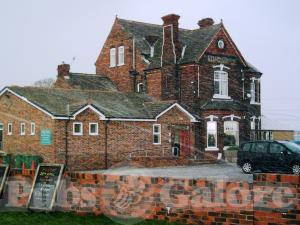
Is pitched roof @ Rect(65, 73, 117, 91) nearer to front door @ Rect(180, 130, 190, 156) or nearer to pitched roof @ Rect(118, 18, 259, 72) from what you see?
pitched roof @ Rect(118, 18, 259, 72)

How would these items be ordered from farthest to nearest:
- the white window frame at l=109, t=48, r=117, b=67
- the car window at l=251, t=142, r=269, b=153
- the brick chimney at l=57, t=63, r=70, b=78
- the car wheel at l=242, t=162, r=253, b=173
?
the white window frame at l=109, t=48, r=117, b=67
the brick chimney at l=57, t=63, r=70, b=78
the car wheel at l=242, t=162, r=253, b=173
the car window at l=251, t=142, r=269, b=153

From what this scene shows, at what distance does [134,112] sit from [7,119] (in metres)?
9.09

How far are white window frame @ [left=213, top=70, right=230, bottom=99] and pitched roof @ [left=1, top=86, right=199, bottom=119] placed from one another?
5.32 meters

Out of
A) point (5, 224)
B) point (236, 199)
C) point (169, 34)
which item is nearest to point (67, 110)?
point (169, 34)

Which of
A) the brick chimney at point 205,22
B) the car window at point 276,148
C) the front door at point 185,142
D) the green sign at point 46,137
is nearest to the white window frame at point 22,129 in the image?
the green sign at point 46,137

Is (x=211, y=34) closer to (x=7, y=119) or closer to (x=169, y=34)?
(x=169, y=34)

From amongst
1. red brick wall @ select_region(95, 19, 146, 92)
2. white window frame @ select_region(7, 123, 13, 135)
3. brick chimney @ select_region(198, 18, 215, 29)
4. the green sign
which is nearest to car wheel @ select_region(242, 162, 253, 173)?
the green sign

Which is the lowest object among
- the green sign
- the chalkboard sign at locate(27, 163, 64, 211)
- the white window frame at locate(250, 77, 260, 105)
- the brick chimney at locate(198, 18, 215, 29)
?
the chalkboard sign at locate(27, 163, 64, 211)

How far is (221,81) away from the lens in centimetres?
3809

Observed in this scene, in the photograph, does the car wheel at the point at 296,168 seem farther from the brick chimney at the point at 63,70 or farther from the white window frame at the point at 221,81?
the brick chimney at the point at 63,70

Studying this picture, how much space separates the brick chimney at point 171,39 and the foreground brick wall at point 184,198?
2688 cm

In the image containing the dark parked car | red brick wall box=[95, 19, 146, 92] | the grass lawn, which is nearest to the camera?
the grass lawn

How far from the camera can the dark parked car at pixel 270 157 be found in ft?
78.1

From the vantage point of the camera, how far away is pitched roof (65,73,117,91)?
133 feet
